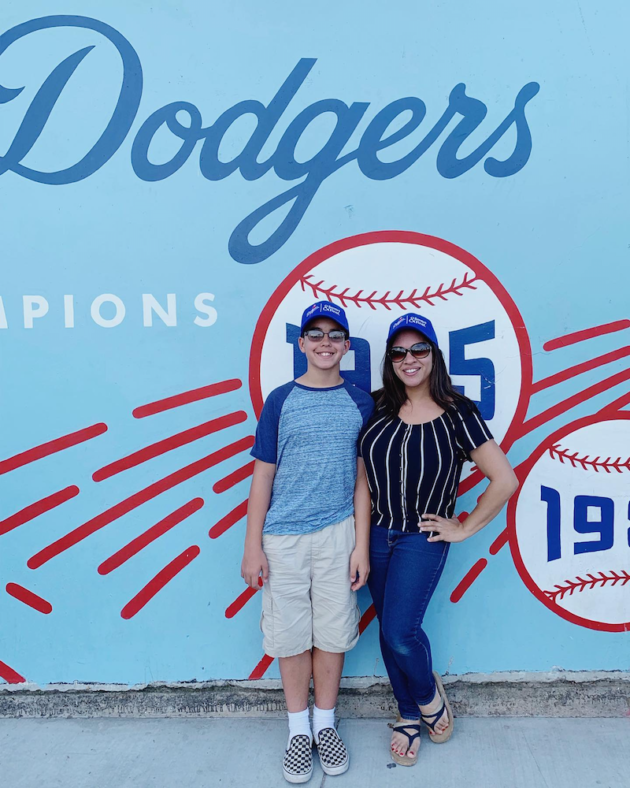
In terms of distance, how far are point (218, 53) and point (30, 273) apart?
4.02ft

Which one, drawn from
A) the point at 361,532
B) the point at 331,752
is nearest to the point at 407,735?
the point at 331,752

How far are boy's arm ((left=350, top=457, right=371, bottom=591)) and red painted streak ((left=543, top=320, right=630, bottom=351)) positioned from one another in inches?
39.1

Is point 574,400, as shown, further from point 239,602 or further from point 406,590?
point 239,602

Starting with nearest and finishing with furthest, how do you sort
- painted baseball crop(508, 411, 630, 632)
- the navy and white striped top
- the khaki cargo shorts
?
the navy and white striped top, the khaki cargo shorts, painted baseball crop(508, 411, 630, 632)

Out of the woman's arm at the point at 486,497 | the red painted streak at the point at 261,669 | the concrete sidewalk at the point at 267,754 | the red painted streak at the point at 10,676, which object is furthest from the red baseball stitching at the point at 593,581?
the red painted streak at the point at 10,676

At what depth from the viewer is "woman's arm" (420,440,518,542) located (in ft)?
7.18

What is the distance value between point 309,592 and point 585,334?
158 centimetres

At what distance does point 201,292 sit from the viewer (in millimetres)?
2590

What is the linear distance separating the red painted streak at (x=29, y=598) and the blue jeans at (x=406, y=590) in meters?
1.49

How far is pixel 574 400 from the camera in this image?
2.59 metres

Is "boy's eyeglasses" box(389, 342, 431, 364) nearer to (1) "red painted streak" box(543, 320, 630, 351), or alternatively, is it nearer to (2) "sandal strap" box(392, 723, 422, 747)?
(1) "red painted streak" box(543, 320, 630, 351)

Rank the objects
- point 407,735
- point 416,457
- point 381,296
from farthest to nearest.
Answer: point 381,296 → point 407,735 → point 416,457

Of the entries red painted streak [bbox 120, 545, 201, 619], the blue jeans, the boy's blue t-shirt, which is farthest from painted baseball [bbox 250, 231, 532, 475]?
red painted streak [bbox 120, 545, 201, 619]

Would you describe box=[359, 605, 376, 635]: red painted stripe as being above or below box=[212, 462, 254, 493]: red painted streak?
below
